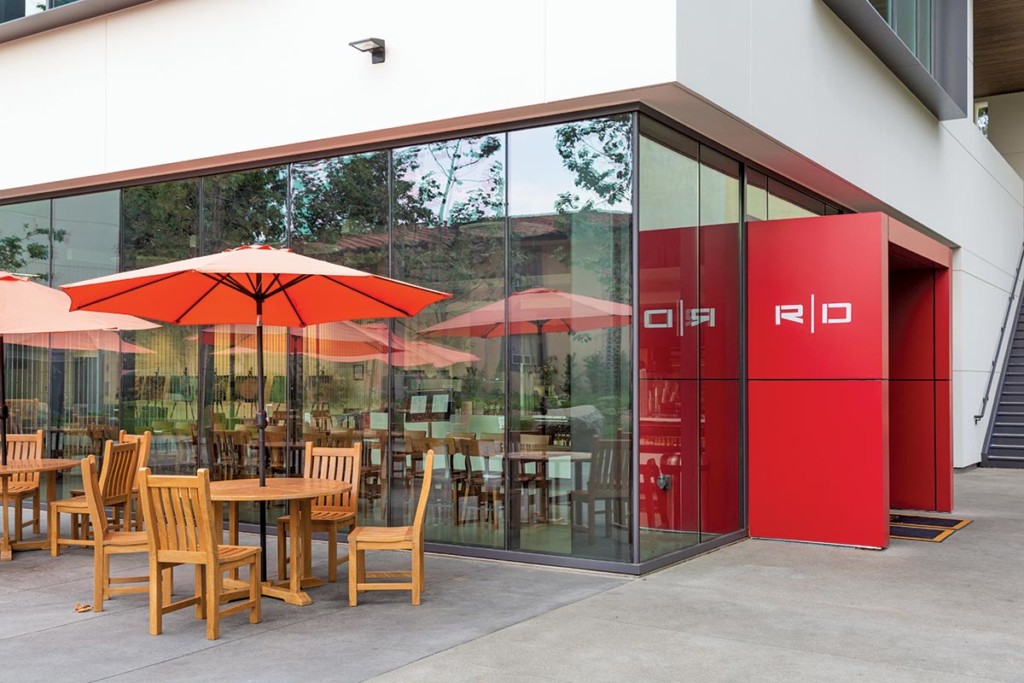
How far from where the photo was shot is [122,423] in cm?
1177

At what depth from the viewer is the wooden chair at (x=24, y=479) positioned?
951 cm

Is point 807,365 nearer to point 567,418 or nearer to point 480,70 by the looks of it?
point 567,418

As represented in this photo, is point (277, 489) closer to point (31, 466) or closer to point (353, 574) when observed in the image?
point (353, 574)

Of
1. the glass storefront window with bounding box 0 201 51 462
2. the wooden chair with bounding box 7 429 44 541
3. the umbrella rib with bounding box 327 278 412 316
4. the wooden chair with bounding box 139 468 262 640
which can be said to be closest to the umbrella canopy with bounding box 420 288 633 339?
the umbrella rib with bounding box 327 278 412 316

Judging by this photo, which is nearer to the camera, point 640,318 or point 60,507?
point 640,318

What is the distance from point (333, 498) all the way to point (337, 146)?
12.0 feet

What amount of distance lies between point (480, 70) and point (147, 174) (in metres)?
4.78

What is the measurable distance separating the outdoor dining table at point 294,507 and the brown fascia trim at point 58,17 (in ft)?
21.3

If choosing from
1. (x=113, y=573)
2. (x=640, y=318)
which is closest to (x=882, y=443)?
(x=640, y=318)

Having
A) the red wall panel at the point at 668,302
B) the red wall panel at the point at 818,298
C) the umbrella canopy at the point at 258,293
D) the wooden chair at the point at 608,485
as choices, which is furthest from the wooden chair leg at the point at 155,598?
the red wall panel at the point at 818,298

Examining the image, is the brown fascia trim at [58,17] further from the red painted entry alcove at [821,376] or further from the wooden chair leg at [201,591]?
the red painted entry alcove at [821,376]

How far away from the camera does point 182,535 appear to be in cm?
632

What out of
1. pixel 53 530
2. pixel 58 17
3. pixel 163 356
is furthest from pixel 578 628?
pixel 58 17

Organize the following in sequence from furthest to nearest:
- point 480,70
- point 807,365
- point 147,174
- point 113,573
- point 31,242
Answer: point 31,242 < point 147,174 < point 807,365 < point 480,70 < point 113,573
